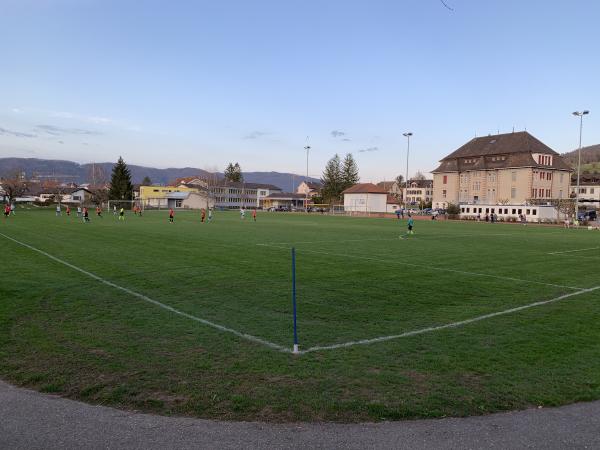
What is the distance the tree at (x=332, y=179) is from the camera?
145 metres

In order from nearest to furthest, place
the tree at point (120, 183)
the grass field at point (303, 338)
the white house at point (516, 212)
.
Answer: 1. the grass field at point (303, 338)
2. the white house at point (516, 212)
3. the tree at point (120, 183)

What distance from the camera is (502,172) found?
8850 centimetres

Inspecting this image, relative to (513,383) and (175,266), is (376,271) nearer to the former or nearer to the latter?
(175,266)

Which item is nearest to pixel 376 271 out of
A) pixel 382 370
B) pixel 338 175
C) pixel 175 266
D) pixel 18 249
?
pixel 175 266

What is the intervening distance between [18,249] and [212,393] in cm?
1916

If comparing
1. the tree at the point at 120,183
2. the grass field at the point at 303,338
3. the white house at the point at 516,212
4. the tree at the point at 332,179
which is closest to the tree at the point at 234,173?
the tree at the point at 332,179

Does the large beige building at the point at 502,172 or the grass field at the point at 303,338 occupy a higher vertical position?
the large beige building at the point at 502,172

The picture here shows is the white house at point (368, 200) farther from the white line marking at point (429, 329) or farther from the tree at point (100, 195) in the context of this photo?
the white line marking at point (429, 329)

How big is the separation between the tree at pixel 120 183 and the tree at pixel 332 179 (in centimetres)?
6210

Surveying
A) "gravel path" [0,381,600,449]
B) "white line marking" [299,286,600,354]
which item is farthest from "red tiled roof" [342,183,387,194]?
"gravel path" [0,381,600,449]

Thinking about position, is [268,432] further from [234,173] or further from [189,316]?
[234,173]

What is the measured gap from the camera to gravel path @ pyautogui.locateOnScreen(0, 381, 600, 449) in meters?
4.48

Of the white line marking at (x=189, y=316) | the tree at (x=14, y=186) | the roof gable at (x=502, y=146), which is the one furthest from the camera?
the tree at (x=14, y=186)

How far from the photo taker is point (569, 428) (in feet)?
16.0
